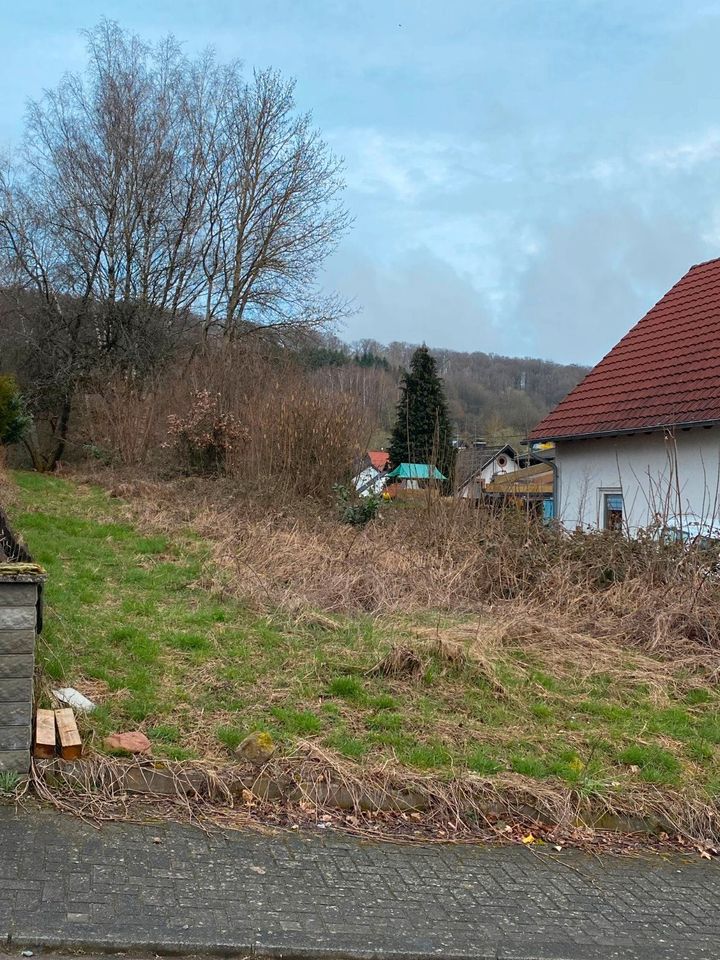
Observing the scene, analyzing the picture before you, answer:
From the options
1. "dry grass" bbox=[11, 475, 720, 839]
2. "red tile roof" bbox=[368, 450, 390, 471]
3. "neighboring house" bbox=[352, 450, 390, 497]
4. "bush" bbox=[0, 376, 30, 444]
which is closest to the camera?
"dry grass" bbox=[11, 475, 720, 839]

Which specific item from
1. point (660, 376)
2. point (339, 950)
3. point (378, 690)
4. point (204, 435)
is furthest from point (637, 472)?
point (339, 950)

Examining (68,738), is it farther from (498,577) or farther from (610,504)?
(610,504)

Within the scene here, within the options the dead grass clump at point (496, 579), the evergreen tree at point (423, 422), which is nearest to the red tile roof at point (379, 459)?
the evergreen tree at point (423, 422)

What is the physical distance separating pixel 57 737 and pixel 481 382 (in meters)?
18.6

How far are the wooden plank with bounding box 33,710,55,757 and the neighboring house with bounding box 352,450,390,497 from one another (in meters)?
9.68

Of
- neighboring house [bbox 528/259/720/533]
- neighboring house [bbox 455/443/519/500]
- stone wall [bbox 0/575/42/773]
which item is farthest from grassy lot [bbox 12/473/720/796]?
neighboring house [bbox 528/259/720/533]

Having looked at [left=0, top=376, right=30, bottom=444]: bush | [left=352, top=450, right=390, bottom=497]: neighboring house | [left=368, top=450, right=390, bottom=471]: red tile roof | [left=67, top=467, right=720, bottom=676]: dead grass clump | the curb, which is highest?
[left=0, top=376, right=30, bottom=444]: bush

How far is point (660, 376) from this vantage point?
52.7 feet

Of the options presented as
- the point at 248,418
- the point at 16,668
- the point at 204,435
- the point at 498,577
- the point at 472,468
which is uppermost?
the point at 248,418

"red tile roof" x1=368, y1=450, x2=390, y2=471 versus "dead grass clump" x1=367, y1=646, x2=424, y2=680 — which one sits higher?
"red tile roof" x1=368, y1=450, x2=390, y2=471

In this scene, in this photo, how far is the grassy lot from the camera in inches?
222

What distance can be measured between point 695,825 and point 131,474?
1555cm

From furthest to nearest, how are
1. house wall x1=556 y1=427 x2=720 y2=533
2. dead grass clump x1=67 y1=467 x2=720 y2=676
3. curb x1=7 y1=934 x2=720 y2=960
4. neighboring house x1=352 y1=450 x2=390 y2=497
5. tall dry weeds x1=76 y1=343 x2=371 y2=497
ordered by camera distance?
tall dry weeds x1=76 y1=343 x2=371 y2=497, neighboring house x1=352 y1=450 x2=390 y2=497, house wall x1=556 y1=427 x2=720 y2=533, dead grass clump x1=67 y1=467 x2=720 y2=676, curb x1=7 y1=934 x2=720 y2=960

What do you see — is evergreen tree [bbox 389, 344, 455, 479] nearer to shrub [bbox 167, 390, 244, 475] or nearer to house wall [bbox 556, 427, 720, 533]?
house wall [bbox 556, 427, 720, 533]
